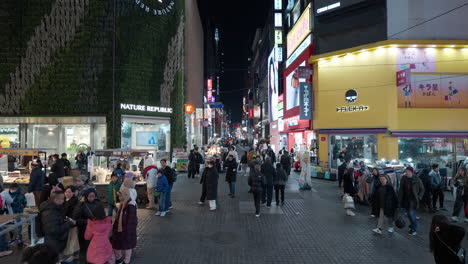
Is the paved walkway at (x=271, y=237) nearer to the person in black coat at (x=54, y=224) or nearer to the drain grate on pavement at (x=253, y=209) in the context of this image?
the drain grate on pavement at (x=253, y=209)

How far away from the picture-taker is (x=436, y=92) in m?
20.3

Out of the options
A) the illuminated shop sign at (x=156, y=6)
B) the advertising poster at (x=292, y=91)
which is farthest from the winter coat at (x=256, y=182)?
the advertising poster at (x=292, y=91)

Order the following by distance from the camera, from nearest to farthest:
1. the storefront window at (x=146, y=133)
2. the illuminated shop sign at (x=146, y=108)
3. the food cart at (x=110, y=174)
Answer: the food cart at (x=110, y=174)
the illuminated shop sign at (x=146, y=108)
the storefront window at (x=146, y=133)

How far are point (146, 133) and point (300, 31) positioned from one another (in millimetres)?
17602

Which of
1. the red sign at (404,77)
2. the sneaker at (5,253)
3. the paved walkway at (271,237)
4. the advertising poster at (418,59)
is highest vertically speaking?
the advertising poster at (418,59)

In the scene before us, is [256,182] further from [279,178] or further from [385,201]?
[385,201]

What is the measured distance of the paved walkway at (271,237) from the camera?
6.66 meters

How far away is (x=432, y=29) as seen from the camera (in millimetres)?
20422

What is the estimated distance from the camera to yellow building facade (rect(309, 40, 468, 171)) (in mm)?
19859

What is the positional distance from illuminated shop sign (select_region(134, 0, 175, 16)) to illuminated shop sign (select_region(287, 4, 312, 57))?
12284 millimetres

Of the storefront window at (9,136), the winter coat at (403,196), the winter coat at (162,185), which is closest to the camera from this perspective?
the winter coat at (403,196)

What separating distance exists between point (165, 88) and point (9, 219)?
71.2 feet

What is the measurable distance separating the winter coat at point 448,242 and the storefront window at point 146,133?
2132 centimetres

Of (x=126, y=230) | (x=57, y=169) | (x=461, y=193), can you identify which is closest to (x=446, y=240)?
(x=126, y=230)
